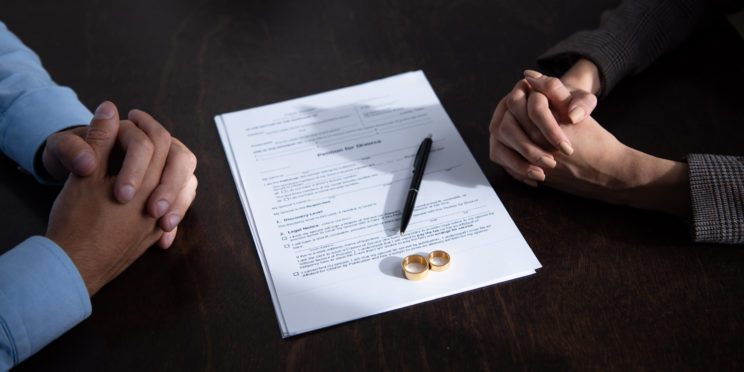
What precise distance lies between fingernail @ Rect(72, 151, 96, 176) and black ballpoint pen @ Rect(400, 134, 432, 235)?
18.4 inches

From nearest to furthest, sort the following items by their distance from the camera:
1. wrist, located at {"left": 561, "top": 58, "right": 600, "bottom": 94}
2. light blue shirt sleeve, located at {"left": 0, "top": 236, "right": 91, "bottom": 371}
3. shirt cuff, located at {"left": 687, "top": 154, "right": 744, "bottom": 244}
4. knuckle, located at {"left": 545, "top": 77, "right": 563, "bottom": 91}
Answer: light blue shirt sleeve, located at {"left": 0, "top": 236, "right": 91, "bottom": 371}
shirt cuff, located at {"left": 687, "top": 154, "right": 744, "bottom": 244}
knuckle, located at {"left": 545, "top": 77, "right": 563, "bottom": 91}
wrist, located at {"left": 561, "top": 58, "right": 600, "bottom": 94}

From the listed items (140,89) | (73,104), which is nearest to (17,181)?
(73,104)

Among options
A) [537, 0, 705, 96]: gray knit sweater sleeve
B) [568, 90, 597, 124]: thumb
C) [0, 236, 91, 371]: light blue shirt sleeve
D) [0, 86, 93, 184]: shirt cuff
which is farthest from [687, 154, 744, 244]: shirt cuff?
[0, 86, 93, 184]: shirt cuff

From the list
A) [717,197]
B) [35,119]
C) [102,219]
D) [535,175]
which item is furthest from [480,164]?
[35,119]

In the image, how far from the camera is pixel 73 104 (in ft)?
3.31

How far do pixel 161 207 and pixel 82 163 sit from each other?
0.13 metres

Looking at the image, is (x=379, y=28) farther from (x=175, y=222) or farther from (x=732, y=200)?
(x=732, y=200)

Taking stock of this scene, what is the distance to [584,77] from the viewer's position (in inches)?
41.3

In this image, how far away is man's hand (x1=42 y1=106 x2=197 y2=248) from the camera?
0.81 meters

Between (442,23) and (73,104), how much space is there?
31.3 inches

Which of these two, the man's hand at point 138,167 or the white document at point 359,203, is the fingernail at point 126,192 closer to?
the man's hand at point 138,167

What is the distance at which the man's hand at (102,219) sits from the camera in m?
0.77

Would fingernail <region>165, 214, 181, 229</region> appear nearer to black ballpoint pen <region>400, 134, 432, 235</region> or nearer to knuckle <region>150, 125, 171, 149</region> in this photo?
knuckle <region>150, 125, 171, 149</region>

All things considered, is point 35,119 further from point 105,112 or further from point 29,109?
point 105,112
